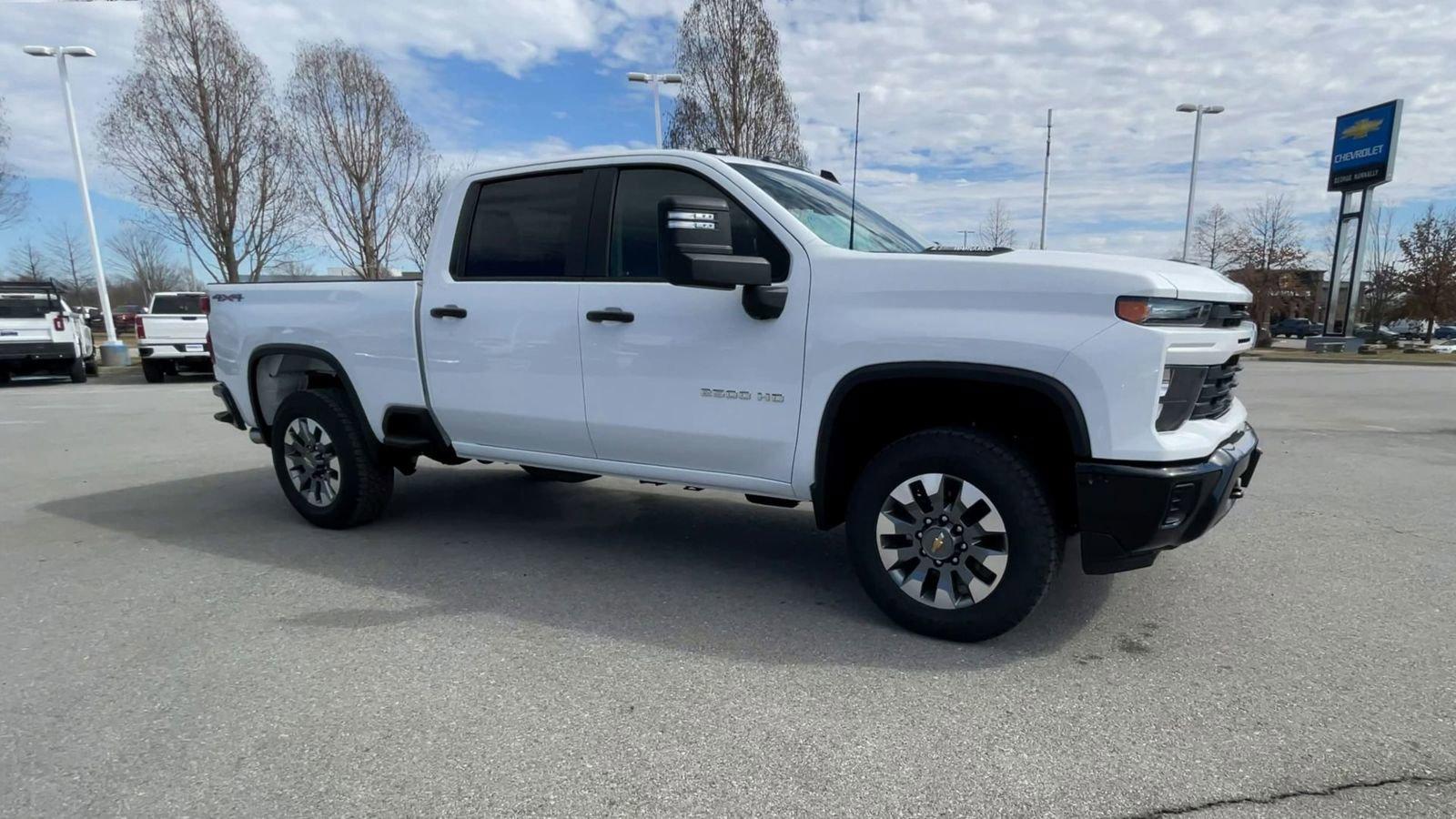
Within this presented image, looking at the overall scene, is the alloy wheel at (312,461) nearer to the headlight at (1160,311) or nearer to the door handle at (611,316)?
the door handle at (611,316)

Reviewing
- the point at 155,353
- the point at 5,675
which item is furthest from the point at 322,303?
the point at 155,353

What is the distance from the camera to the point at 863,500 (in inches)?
132

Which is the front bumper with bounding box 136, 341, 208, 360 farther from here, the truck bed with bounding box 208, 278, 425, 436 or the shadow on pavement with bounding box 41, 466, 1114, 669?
the truck bed with bounding box 208, 278, 425, 436

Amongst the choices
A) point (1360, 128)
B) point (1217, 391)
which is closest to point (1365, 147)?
point (1360, 128)

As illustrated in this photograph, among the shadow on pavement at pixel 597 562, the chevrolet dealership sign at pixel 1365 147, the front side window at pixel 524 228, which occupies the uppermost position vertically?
the chevrolet dealership sign at pixel 1365 147

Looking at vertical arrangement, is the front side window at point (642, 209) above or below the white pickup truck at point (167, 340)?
above

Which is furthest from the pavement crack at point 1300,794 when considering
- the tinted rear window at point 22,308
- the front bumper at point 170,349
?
the tinted rear window at point 22,308

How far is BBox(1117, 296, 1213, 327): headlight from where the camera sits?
9.20 ft

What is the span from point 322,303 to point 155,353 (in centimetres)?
1309

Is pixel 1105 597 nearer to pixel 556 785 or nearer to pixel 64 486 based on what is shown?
pixel 556 785

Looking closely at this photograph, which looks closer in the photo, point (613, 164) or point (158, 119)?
point (613, 164)

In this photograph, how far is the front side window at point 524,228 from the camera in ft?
13.5

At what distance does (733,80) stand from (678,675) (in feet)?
64.9

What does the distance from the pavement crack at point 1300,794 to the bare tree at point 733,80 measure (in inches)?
748
